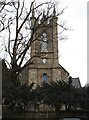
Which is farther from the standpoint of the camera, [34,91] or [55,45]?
[55,45]

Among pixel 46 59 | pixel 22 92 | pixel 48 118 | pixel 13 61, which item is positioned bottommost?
pixel 48 118

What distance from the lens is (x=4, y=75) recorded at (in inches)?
1205

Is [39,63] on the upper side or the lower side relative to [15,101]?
upper

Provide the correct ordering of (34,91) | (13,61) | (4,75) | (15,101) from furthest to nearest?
(34,91)
(15,101)
(4,75)
(13,61)

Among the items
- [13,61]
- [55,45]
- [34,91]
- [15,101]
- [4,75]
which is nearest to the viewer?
[13,61]

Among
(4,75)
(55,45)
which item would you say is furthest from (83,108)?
(55,45)

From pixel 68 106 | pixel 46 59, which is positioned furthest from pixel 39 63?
pixel 68 106

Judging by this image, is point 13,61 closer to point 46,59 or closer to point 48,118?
point 48,118

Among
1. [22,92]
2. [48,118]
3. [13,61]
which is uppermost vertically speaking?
[13,61]

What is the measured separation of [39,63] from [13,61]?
125 ft

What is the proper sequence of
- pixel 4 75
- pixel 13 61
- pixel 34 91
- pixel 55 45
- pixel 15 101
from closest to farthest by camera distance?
pixel 13 61
pixel 4 75
pixel 15 101
pixel 34 91
pixel 55 45

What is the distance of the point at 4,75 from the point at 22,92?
653 cm

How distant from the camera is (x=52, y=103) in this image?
39500 mm

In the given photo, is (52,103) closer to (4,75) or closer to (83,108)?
(83,108)
